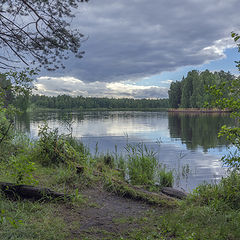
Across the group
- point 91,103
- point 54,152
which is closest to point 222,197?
point 54,152

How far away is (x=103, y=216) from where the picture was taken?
5.02 meters

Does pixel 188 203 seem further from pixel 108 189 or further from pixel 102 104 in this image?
pixel 102 104

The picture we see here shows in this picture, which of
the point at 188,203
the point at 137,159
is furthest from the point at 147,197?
the point at 137,159

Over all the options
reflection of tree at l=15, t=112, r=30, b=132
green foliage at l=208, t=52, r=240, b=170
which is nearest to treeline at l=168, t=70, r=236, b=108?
reflection of tree at l=15, t=112, r=30, b=132

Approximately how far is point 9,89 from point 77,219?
3115mm

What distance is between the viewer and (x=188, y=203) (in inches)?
232

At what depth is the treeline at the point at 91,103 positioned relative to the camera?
5472 inches

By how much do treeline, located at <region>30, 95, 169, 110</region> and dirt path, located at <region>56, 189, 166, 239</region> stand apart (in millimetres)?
124835

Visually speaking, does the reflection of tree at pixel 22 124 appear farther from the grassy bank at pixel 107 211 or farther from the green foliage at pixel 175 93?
the green foliage at pixel 175 93

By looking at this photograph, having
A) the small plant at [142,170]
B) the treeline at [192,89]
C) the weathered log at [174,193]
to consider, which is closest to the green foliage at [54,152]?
the small plant at [142,170]

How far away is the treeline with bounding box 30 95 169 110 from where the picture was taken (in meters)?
139

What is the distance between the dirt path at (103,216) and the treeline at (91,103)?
410ft

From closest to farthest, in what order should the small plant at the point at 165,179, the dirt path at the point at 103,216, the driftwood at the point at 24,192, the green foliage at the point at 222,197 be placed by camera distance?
1. the dirt path at the point at 103,216
2. the green foliage at the point at 222,197
3. the driftwood at the point at 24,192
4. the small plant at the point at 165,179

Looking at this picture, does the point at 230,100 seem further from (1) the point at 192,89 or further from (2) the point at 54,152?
(1) the point at 192,89
